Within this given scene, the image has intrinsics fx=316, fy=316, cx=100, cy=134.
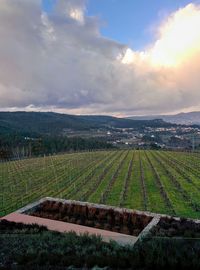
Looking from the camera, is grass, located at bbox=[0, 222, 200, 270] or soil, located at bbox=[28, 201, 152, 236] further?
soil, located at bbox=[28, 201, 152, 236]

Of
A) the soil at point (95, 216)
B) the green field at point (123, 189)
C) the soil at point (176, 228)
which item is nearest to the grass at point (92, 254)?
the soil at point (176, 228)

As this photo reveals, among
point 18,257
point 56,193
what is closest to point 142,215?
point 18,257

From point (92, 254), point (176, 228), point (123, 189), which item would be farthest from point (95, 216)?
point (123, 189)

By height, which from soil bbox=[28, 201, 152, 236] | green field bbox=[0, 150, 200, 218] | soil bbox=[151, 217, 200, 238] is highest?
soil bbox=[151, 217, 200, 238]

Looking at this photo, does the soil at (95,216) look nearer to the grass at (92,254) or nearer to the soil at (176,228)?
the soil at (176,228)

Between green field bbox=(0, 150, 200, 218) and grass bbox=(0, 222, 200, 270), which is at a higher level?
grass bbox=(0, 222, 200, 270)

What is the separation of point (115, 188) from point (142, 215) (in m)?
13.8

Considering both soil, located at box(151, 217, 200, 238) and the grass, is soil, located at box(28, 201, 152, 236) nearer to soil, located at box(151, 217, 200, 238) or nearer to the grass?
soil, located at box(151, 217, 200, 238)

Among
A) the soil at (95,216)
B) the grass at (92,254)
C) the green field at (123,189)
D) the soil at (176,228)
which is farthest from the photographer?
the green field at (123,189)

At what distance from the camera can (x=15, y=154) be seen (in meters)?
89.1

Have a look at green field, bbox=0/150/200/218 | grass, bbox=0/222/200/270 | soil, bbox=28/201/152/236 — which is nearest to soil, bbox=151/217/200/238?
soil, bbox=28/201/152/236

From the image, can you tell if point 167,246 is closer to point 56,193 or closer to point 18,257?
point 18,257

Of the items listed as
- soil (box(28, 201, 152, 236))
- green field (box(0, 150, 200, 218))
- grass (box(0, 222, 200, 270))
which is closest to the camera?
grass (box(0, 222, 200, 270))

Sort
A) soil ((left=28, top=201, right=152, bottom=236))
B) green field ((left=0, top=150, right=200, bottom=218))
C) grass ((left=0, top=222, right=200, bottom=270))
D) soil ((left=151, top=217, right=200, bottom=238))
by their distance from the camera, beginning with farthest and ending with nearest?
green field ((left=0, top=150, right=200, bottom=218)) → soil ((left=28, top=201, right=152, bottom=236)) → soil ((left=151, top=217, right=200, bottom=238)) → grass ((left=0, top=222, right=200, bottom=270))
